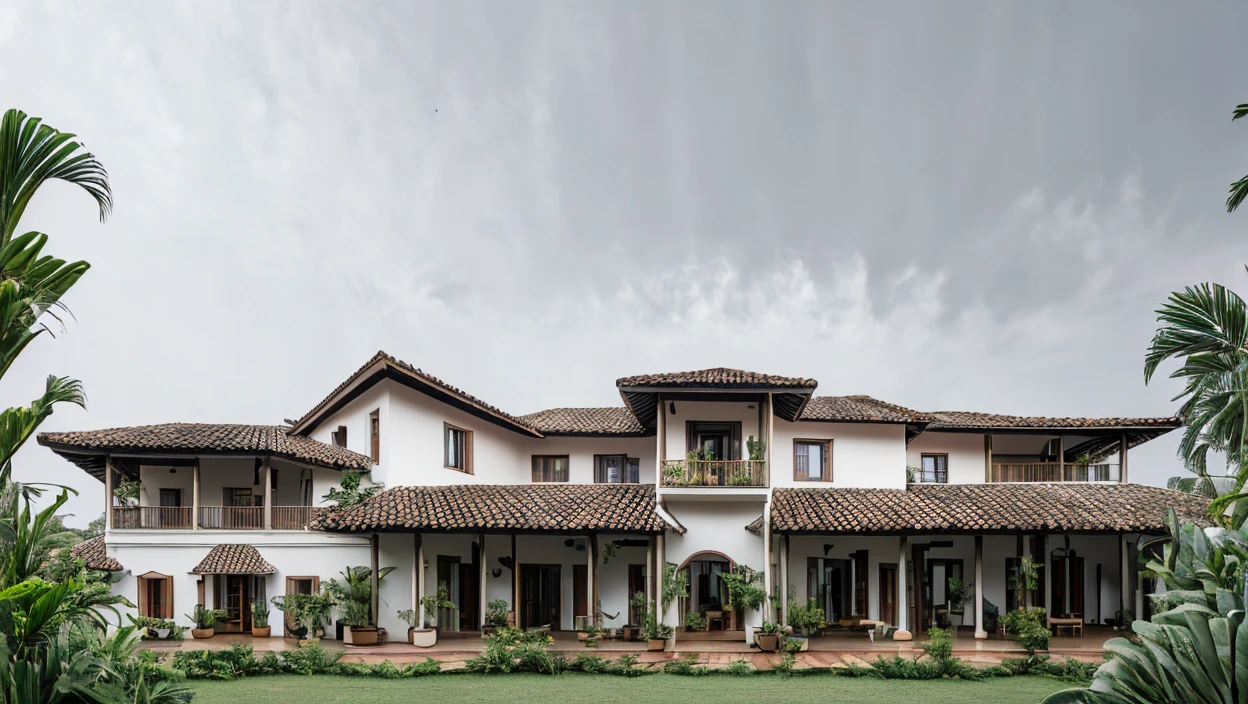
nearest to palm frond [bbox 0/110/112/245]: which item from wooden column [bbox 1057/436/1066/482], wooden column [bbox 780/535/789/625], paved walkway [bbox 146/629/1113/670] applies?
paved walkway [bbox 146/629/1113/670]

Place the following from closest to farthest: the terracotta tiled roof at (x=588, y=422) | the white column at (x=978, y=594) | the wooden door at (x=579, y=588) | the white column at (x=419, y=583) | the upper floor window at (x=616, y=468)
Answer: the white column at (x=419, y=583) → the white column at (x=978, y=594) → the wooden door at (x=579, y=588) → the terracotta tiled roof at (x=588, y=422) → the upper floor window at (x=616, y=468)

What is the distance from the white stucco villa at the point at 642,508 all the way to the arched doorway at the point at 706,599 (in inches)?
2.7

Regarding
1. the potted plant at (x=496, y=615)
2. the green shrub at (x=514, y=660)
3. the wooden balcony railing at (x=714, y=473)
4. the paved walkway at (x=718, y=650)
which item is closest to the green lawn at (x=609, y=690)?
the green shrub at (x=514, y=660)

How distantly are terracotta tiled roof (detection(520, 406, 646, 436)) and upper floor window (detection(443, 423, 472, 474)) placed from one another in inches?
97.5

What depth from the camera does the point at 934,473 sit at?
2397 centimetres

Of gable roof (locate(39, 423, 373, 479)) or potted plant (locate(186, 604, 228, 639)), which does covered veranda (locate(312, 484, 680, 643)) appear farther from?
potted plant (locate(186, 604, 228, 639))

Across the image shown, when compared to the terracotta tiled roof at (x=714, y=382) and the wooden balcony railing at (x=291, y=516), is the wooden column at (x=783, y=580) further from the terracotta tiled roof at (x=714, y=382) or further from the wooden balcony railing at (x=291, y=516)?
the wooden balcony railing at (x=291, y=516)

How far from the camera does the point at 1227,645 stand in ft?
18.7

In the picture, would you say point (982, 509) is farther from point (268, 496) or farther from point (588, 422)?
point (268, 496)

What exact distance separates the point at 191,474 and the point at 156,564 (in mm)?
3187

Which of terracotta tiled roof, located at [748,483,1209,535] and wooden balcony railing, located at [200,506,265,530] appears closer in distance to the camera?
terracotta tiled roof, located at [748,483,1209,535]

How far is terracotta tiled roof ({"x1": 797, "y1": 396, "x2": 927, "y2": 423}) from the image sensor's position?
843 inches

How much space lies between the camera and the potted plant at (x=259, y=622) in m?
20.3

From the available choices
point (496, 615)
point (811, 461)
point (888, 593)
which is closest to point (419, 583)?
point (496, 615)
